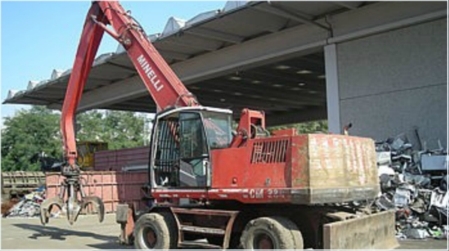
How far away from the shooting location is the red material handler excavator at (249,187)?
838cm

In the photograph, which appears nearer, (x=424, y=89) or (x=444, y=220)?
(x=444, y=220)

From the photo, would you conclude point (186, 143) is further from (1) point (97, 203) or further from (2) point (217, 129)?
(1) point (97, 203)

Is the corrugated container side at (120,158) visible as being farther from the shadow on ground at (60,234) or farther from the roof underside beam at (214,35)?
the shadow on ground at (60,234)

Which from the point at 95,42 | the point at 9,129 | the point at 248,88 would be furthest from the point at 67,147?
the point at 9,129

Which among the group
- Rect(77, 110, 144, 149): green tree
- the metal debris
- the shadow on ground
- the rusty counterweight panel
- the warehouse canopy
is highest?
Rect(77, 110, 144, 149): green tree

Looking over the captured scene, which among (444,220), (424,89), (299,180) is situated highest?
(424,89)

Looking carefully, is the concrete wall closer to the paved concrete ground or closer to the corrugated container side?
the paved concrete ground

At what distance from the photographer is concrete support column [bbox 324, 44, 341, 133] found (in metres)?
16.4

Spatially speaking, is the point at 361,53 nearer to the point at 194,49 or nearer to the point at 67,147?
the point at 194,49

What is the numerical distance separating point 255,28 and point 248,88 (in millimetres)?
10935

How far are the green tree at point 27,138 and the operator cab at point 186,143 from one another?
160 feet

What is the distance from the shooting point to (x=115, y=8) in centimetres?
1317

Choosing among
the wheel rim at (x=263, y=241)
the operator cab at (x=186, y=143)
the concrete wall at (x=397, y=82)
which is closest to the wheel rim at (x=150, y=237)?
the operator cab at (x=186, y=143)

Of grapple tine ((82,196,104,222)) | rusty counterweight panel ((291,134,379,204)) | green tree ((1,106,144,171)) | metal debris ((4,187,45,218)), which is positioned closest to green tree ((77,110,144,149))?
green tree ((1,106,144,171))
